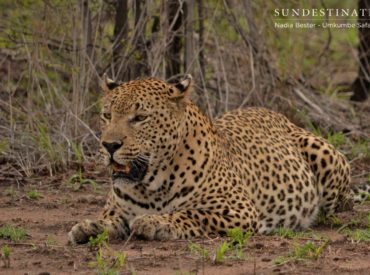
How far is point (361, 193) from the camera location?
10.6m

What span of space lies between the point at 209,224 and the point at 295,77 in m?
5.72

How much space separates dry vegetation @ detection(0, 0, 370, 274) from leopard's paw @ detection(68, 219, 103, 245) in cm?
215

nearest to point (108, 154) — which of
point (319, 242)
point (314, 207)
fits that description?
point (319, 242)

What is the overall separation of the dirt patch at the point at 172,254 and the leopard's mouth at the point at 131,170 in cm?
52

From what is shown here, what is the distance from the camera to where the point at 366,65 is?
15500 mm

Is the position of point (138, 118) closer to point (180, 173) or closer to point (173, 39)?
point (180, 173)

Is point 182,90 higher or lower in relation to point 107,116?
higher

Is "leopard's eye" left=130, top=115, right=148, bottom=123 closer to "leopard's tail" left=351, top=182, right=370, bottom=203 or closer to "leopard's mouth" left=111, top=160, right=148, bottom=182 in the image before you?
"leopard's mouth" left=111, top=160, right=148, bottom=182

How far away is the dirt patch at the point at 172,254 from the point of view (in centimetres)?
699

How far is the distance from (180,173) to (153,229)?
28.4 inches

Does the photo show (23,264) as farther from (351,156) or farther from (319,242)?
(351,156)

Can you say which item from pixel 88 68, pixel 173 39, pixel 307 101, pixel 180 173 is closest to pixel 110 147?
pixel 180 173

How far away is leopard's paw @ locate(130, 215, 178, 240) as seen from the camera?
803 cm

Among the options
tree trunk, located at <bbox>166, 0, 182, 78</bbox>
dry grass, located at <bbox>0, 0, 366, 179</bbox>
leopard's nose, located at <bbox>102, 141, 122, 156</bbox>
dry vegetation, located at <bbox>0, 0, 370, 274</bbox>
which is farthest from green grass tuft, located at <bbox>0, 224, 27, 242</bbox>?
tree trunk, located at <bbox>166, 0, 182, 78</bbox>
